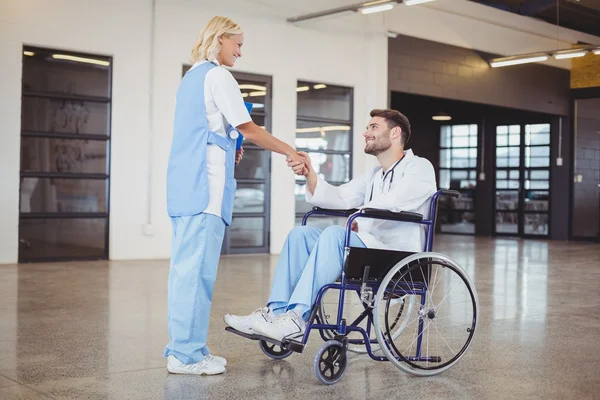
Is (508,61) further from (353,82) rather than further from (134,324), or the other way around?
(134,324)

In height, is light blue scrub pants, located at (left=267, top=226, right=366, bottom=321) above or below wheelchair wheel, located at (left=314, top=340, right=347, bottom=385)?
above

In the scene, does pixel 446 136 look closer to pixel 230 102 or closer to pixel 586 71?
pixel 586 71

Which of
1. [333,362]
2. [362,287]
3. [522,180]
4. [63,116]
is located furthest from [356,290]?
[522,180]

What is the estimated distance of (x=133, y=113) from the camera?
806 cm

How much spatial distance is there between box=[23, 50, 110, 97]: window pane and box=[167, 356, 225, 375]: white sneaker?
213 inches

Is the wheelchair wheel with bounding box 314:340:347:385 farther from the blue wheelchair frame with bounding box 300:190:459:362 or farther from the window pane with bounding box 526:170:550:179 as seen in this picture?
the window pane with bounding box 526:170:550:179

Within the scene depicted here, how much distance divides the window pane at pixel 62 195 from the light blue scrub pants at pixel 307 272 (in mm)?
5288

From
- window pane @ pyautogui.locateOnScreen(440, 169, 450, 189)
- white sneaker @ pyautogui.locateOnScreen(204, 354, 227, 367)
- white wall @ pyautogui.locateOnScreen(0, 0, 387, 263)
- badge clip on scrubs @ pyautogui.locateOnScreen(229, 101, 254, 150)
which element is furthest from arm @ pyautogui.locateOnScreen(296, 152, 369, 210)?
window pane @ pyautogui.locateOnScreen(440, 169, 450, 189)

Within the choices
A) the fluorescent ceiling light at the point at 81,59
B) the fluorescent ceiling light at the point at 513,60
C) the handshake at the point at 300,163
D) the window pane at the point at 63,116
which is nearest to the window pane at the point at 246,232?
the window pane at the point at 63,116

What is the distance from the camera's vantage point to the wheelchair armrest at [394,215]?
279 centimetres

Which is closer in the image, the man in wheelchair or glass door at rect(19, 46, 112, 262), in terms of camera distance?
the man in wheelchair

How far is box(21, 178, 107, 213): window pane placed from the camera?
7.55 metres

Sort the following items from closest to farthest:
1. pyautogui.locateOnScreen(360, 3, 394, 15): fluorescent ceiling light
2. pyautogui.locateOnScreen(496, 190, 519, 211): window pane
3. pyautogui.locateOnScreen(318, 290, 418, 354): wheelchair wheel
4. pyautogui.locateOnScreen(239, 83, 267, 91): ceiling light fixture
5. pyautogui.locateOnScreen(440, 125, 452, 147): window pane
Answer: pyautogui.locateOnScreen(318, 290, 418, 354): wheelchair wheel, pyautogui.locateOnScreen(360, 3, 394, 15): fluorescent ceiling light, pyautogui.locateOnScreen(239, 83, 267, 91): ceiling light fixture, pyautogui.locateOnScreen(496, 190, 519, 211): window pane, pyautogui.locateOnScreen(440, 125, 452, 147): window pane

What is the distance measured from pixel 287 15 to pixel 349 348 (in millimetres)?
6652
